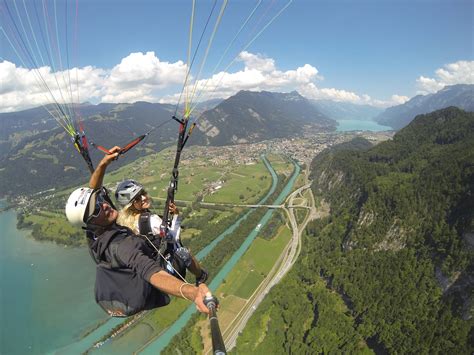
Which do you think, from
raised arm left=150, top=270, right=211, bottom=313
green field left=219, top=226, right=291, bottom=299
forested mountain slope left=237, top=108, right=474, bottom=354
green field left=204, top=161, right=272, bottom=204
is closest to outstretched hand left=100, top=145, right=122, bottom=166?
raised arm left=150, top=270, right=211, bottom=313

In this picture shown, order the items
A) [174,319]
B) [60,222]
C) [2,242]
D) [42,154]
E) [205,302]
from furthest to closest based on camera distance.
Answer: [42,154], [60,222], [2,242], [174,319], [205,302]

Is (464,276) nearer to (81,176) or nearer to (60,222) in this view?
(60,222)

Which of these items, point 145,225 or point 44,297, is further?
point 44,297

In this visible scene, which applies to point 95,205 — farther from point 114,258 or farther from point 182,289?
point 182,289

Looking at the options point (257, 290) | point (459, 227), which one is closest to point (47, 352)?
point (257, 290)

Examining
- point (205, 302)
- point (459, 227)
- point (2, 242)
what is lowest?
point (2, 242)

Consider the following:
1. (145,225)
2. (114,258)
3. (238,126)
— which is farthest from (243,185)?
(238,126)

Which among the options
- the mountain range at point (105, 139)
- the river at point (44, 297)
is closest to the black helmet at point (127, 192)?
the river at point (44, 297)
